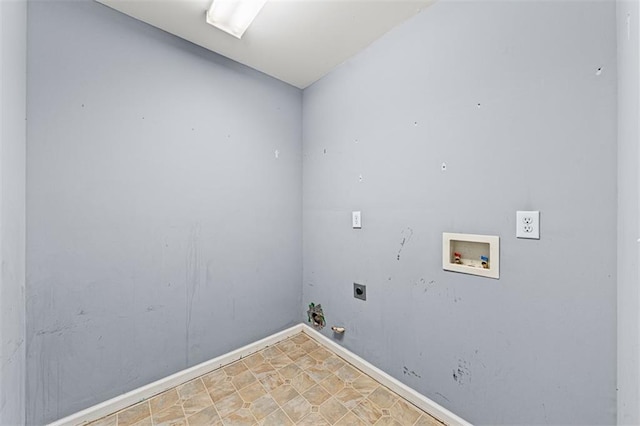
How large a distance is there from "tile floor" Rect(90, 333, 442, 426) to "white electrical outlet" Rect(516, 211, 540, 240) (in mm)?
1056

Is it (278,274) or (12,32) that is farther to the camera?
(278,274)

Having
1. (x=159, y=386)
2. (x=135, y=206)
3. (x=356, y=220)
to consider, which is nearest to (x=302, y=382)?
(x=159, y=386)

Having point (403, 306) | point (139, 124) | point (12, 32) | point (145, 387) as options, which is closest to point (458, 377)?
point (403, 306)

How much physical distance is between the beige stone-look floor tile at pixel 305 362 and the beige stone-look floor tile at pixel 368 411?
0.46 meters

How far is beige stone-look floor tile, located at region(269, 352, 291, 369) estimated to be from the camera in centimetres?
176

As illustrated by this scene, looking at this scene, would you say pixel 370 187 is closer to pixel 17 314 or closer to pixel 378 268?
pixel 378 268

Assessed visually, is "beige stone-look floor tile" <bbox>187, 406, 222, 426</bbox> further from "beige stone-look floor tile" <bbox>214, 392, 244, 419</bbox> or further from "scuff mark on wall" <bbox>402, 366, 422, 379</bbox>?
"scuff mark on wall" <bbox>402, 366, 422, 379</bbox>

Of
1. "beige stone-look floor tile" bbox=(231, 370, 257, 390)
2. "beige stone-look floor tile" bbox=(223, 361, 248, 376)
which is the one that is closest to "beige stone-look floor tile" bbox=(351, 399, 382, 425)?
"beige stone-look floor tile" bbox=(231, 370, 257, 390)

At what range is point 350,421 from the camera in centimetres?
130

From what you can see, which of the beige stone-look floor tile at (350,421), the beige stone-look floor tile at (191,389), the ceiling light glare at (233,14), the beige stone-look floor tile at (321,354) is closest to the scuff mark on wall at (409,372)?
the beige stone-look floor tile at (350,421)

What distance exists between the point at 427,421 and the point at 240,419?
0.98 m

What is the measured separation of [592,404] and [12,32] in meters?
2.65

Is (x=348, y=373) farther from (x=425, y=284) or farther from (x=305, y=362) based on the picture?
(x=425, y=284)

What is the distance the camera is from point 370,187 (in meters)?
1.67
